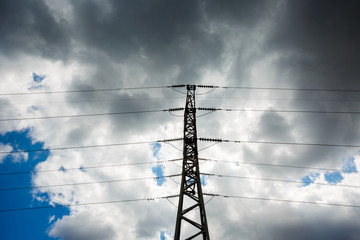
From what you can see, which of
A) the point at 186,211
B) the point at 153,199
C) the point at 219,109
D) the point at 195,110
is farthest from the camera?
the point at 219,109

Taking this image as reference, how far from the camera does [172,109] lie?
663 inches

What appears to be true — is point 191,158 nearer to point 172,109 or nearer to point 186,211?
point 186,211

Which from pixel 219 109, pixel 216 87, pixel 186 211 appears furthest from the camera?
pixel 216 87

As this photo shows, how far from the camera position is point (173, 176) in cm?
1344

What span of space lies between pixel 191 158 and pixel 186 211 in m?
3.64

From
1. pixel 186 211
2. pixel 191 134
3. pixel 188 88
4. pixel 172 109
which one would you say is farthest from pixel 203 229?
pixel 188 88

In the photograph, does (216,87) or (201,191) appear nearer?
(201,191)

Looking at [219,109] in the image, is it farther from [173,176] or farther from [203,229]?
[203,229]

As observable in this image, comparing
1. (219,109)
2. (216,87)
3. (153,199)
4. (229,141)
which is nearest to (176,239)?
(153,199)

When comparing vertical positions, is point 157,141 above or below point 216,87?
below

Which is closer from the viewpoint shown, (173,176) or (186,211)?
(186,211)

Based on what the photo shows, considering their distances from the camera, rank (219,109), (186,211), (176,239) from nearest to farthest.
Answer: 1. (176,239)
2. (186,211)
3. (219,109)

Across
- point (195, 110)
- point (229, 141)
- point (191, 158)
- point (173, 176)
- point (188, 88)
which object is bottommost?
point (173, 176)

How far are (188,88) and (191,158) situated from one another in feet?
23.4
